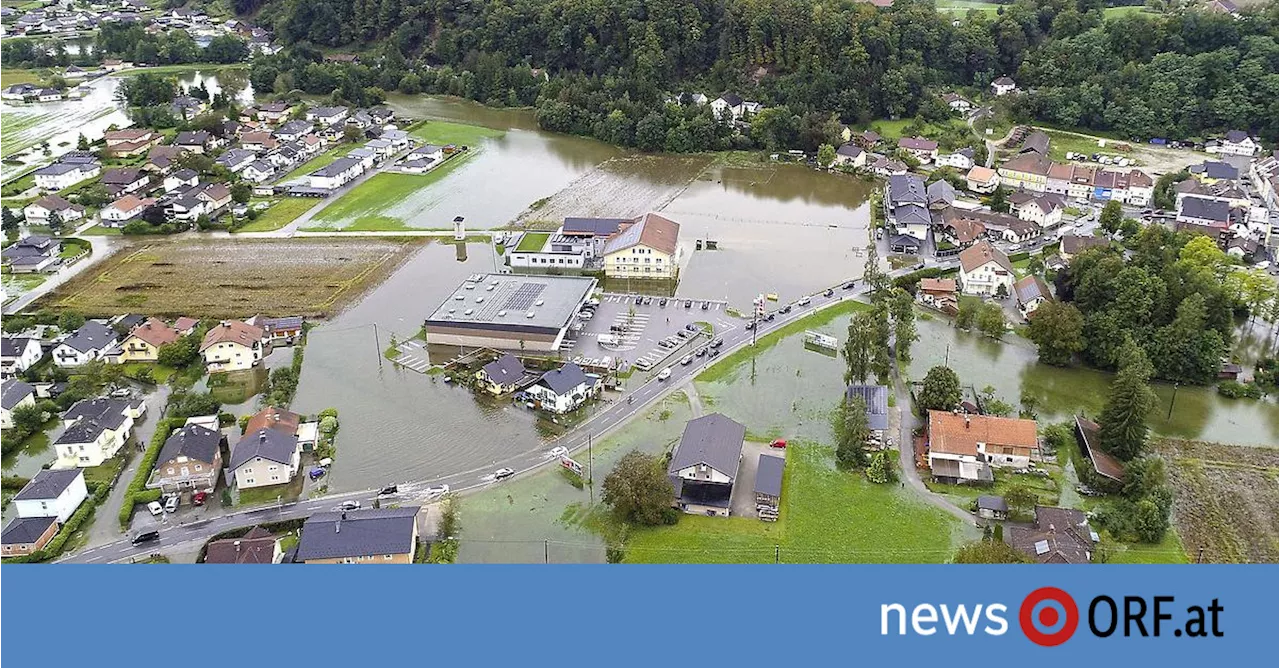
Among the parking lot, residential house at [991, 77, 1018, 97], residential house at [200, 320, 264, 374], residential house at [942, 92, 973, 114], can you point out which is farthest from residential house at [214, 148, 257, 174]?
residential house at [991, 77, 1018, 97]

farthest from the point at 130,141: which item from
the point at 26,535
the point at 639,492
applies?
the point at 639,492

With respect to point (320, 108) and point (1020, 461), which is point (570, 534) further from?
point (320, 108)

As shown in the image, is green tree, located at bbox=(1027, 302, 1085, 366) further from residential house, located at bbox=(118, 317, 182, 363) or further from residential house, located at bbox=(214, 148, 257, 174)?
residential house, located at bbox=(214, 148, 257, 174)

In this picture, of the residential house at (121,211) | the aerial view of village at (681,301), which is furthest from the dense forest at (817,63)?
the residential house at (121,211)

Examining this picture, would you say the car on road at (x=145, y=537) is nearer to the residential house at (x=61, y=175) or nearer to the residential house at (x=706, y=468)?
the residential house at (x=706, y=468)

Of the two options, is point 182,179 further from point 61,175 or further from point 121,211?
point 61,175

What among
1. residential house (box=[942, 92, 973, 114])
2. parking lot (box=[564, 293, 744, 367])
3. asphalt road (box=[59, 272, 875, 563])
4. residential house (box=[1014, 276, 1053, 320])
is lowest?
asphalt road (box=[59, 272, 875, 563])

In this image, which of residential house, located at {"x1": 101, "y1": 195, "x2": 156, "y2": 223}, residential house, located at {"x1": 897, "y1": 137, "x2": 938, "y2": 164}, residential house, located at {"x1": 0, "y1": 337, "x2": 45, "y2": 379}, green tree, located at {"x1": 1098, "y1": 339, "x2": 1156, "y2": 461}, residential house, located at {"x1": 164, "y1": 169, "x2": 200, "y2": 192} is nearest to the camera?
green tree, located at {"x1": 1098, "y1": 339, "x2": 1156, "y2": 461}
